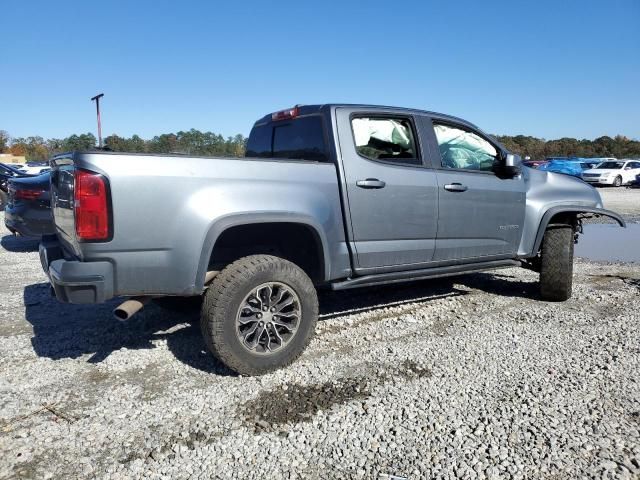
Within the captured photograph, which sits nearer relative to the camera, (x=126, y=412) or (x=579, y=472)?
(x=579, y=472)

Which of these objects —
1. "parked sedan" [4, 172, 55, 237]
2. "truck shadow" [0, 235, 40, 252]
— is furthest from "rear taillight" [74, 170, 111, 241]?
"truck shadow" [0, 235, 40, 252]

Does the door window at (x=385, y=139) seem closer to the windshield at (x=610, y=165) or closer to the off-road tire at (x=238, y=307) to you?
the off-road tire at (x=238, y=307)

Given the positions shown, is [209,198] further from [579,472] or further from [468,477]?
[579,472]

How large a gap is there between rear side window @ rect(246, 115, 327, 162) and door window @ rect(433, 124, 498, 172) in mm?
1218

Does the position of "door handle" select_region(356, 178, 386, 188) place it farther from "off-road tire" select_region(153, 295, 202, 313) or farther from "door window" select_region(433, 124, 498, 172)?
"off-road tire" select_region(153, 295, 202, 313)

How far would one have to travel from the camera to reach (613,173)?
2686cm

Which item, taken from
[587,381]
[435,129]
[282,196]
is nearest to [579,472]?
[587,381]

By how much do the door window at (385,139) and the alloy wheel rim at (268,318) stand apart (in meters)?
1.33

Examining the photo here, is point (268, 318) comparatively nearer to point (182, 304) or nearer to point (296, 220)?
point (296, 220)

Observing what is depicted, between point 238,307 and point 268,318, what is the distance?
0.89 ft

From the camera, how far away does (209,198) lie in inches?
122

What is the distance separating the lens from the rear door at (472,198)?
14.3ft

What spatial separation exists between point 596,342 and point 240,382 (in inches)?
116

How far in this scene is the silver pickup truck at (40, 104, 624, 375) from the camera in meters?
2.94
